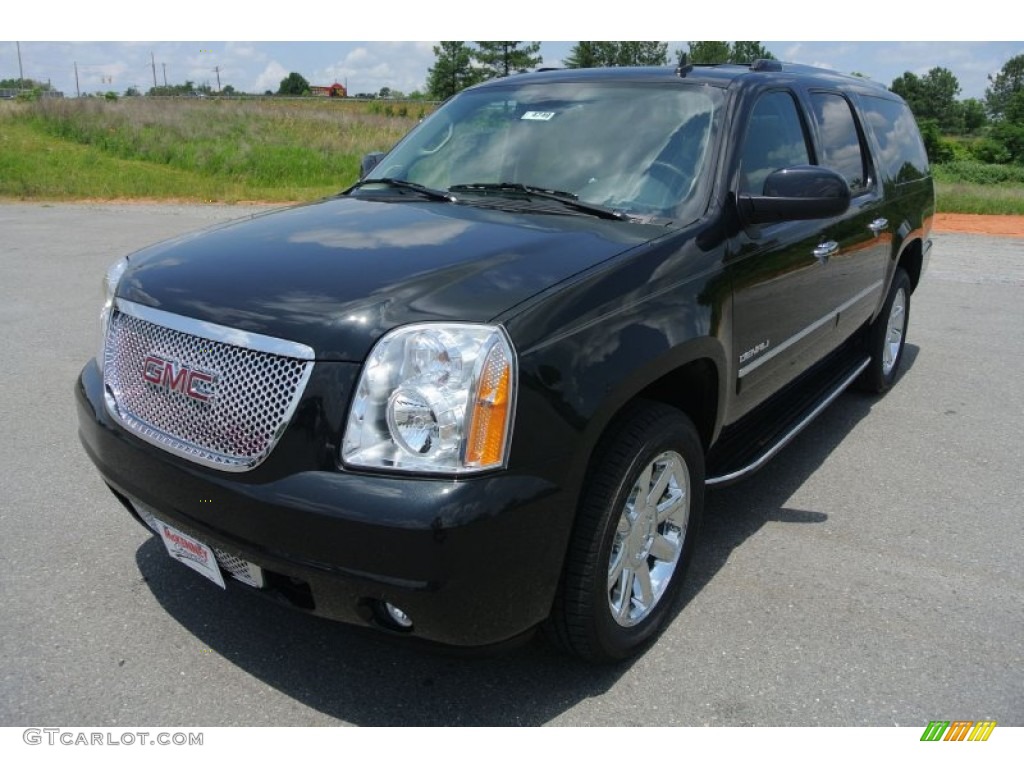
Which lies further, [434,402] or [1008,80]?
[1008,80]

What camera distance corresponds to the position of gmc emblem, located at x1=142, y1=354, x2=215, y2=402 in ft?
7.91

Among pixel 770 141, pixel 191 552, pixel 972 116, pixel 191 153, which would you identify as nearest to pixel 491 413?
pixel 191 552

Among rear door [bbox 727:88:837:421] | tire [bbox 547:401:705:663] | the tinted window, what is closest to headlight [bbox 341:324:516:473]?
tire [bbox 547:401:705:663]

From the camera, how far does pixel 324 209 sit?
11.5ft

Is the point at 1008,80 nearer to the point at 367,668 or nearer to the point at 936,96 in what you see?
the point at 936,96

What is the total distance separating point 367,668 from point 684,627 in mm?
1123

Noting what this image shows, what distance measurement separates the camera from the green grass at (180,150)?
19.8m

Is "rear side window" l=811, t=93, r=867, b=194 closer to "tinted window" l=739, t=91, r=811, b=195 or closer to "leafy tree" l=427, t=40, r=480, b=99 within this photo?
"tinted window" l=739, t=91, r=811, b=195

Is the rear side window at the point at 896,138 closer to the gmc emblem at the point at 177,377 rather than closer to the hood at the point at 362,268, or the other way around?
the hood at the point at 362,268

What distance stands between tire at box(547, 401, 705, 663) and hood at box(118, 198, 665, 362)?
0.57 meters

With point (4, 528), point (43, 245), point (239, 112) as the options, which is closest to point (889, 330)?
point (4, 528)

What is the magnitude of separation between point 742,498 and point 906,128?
3196 mm

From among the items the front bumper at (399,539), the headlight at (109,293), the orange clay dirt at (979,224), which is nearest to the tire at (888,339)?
the front bumper at (399,539)

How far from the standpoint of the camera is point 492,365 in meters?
2.20
